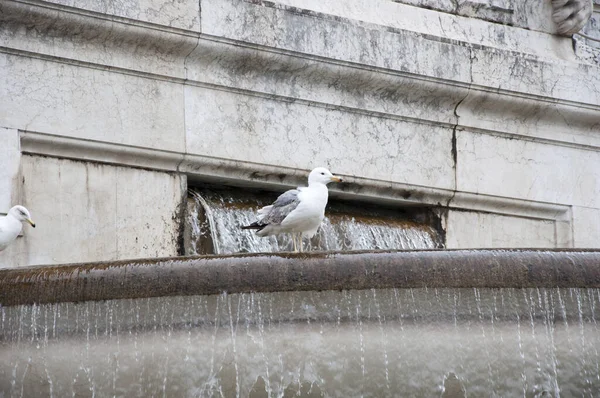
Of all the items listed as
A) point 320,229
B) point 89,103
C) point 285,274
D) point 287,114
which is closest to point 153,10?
point 89,103

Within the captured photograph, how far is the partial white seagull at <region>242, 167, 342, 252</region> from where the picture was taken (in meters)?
7.81

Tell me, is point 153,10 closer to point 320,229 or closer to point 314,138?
point 314,138

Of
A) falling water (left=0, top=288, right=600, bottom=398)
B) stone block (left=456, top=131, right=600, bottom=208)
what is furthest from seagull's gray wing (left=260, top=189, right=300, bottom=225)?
Result: stone block (left=456, top=131, right=600, bottom=208)

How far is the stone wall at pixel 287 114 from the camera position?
8211 millimetres

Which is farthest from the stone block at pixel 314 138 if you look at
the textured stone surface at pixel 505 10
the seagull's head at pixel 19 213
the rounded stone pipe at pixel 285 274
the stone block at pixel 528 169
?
the rounded stone pipe at pixel 285 274

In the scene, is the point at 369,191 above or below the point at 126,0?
below

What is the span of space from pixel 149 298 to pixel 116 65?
7.98 ft

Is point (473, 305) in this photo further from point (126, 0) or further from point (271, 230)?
point (126, 0)

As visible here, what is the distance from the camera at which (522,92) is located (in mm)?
10102

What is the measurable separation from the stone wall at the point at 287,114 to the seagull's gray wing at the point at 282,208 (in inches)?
35.0

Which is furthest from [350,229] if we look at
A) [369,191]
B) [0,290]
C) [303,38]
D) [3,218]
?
[0,290]

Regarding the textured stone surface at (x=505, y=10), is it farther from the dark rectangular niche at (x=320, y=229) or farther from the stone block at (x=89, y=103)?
the stone block at (x=89, y=103)

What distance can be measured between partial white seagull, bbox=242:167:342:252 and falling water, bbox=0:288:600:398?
1319 mm

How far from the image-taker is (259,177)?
29.9 ft
